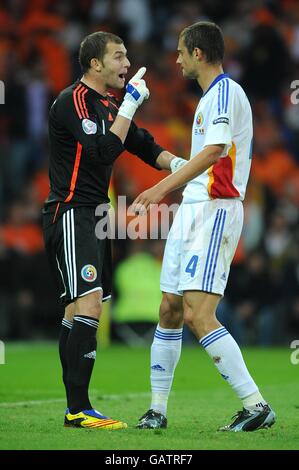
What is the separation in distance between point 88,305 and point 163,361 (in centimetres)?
61

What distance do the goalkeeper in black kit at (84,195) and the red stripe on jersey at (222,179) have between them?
25.3 inches

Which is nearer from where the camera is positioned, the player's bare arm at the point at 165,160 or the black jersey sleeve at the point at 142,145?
the player's bare arm at the point at 165,160

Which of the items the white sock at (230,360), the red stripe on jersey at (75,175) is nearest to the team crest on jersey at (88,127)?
the red stripe on jersey at (75,175)

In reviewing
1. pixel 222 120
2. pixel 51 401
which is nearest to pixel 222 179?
pixel 222 120

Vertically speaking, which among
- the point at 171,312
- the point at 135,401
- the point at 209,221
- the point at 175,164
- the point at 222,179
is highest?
the point at 175,164

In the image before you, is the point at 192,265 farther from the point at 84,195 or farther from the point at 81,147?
the point at 81,147

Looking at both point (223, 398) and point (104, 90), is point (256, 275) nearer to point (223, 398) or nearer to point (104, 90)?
point (223, 398)

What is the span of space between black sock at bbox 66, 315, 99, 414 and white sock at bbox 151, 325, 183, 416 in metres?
0.43

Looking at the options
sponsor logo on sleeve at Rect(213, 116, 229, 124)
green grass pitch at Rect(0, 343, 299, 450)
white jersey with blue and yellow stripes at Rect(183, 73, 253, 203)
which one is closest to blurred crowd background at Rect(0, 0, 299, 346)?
green grass pitch at Rect(0, 343, 299, 450)

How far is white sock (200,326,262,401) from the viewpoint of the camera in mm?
6562

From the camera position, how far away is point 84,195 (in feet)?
22.8

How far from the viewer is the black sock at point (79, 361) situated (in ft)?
22.4

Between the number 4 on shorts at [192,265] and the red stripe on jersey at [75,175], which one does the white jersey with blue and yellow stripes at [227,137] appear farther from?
the red stripe on jersey at [75,175]

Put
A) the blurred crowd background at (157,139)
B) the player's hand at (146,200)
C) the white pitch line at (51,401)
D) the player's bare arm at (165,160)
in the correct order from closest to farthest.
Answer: the player's hand at (146,200) → the player's bare arm at (165,160) → the white pitch line at (51,401) → the blurred crowd background at (157,139)
